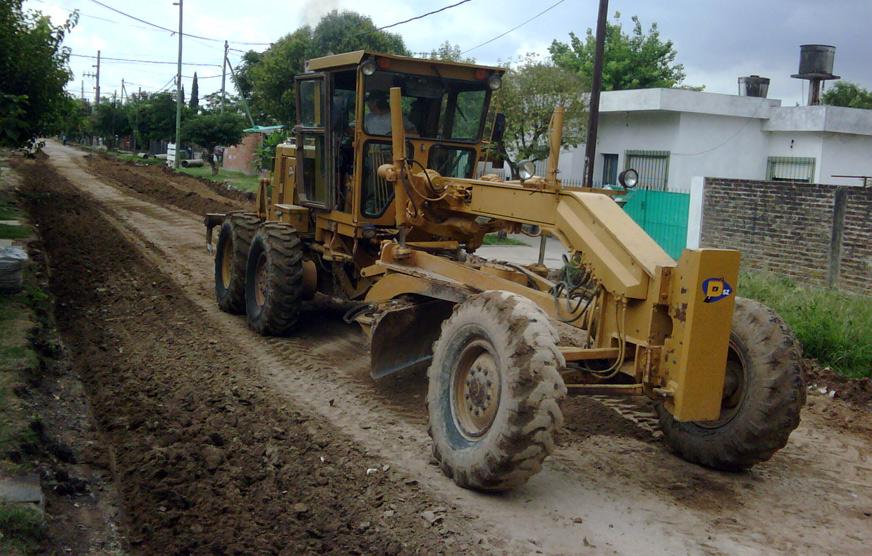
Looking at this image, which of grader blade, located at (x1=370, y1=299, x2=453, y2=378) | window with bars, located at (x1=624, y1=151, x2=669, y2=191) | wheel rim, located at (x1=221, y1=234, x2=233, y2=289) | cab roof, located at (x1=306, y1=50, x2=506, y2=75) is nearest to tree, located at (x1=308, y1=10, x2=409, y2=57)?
window with bars, located at (x1=624, y1=151, x2=669, y2=191)

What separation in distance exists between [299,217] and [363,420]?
11.6 feet

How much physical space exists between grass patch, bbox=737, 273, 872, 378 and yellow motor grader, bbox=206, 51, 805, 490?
3976 millimetres

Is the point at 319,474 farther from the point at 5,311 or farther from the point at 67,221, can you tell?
the point at 67,221

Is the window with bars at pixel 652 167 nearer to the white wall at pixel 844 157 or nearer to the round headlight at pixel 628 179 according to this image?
the white wall at pixel 844 157

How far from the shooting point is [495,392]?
18.6ft

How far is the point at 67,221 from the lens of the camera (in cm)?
1859

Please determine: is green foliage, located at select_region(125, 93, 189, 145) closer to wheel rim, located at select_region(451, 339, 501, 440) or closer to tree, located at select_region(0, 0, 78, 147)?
tree, located at select_region(0, 0, 78, 147)

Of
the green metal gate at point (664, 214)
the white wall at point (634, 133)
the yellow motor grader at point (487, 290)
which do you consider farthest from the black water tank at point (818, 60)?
the yellow motor grader at point (487, 290)

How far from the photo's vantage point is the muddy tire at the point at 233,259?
10.5 meters

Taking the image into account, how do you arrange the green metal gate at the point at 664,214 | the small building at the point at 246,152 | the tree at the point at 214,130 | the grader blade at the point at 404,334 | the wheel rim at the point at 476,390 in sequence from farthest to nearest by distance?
1. the small building at the point at 246,152
2. the tree at the point at 214,130
3. the green metal gate at the point at 664,214
4. the grader blade at the point at 404,334
5. the wheel rim at the point at 476,390

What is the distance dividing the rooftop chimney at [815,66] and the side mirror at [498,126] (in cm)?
2032

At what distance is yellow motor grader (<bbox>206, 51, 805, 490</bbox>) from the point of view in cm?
542

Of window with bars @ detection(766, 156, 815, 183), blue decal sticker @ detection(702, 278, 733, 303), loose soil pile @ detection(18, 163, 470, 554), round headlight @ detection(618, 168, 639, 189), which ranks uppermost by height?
window with bars @ detection(766, 156, 815, 183)

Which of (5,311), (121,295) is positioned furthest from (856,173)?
(5,311)
